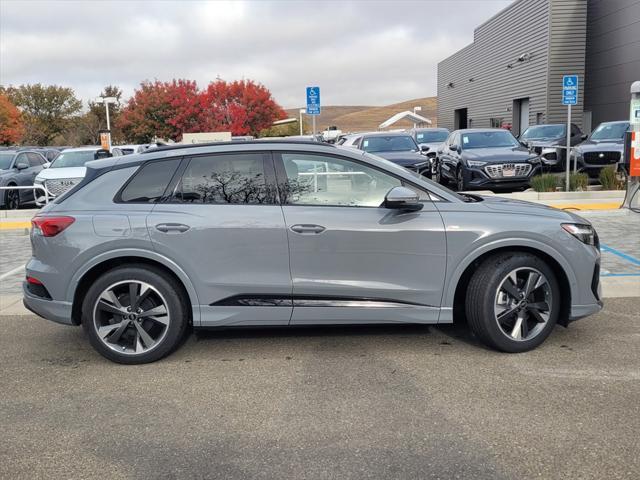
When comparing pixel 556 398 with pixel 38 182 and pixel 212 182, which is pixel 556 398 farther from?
pixel 38 182

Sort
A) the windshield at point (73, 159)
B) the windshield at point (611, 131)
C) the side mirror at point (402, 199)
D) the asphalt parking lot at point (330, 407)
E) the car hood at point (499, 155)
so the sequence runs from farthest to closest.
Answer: the windshield at point (611, 131)
the windshield at point (73, 159)
the car hood at point (499, 155)
the side mirror at point (402, 199)
the asphalt parking lot at point (330, 407)

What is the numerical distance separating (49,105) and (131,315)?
66.7 m

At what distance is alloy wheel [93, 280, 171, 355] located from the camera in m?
4.86

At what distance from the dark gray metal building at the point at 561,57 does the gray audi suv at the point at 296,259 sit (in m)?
26.6

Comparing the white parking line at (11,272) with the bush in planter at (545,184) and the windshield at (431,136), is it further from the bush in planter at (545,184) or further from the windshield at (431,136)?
the windshield at (431,136)

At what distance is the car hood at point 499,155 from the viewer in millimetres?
14605

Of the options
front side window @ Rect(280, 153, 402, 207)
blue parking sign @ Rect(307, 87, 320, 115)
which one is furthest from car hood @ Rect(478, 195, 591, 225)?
blue parking sign @ Rect(307, 87, 320, 115)

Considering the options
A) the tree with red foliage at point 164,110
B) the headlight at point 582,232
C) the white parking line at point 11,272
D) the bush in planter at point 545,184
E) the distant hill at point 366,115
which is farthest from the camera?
the distant hill at point 366,115

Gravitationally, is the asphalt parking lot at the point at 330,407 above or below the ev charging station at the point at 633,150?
below

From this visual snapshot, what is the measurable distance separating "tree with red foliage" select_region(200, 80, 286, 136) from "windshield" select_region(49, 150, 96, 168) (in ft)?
93.5

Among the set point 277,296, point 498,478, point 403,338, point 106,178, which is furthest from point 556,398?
point 106,178

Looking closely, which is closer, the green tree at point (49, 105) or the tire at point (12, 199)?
the tire at point (12, 199)

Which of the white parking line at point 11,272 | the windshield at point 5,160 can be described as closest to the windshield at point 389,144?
the white parking line at point 11,272

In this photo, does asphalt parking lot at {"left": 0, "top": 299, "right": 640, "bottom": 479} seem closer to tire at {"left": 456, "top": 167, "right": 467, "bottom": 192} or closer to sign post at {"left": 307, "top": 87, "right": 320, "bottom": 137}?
tire at {"left": 456, "top": 167, "right": 467, "bottom": 192}
